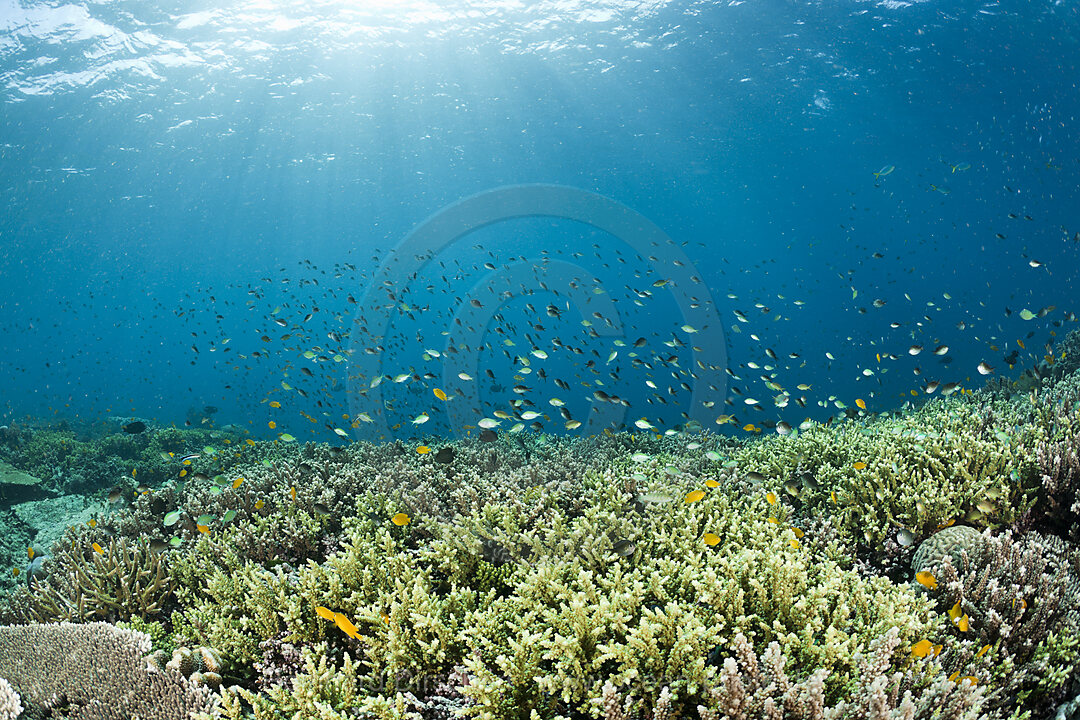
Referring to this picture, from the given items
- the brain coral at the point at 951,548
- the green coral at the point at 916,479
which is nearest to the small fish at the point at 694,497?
the green coral at the point at 916,479

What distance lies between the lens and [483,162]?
3828 centimetres

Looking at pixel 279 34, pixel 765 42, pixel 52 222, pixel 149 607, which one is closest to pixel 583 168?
pixel 765 42

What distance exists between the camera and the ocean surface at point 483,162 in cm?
1129

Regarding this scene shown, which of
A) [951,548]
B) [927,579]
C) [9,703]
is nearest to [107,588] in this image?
[9,703]

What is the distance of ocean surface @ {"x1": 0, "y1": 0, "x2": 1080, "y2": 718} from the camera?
11289mm

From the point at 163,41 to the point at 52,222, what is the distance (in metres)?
30.4

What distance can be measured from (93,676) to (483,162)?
3851cm

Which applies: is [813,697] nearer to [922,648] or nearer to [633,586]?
[922,648]

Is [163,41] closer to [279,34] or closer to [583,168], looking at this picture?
[279,34]

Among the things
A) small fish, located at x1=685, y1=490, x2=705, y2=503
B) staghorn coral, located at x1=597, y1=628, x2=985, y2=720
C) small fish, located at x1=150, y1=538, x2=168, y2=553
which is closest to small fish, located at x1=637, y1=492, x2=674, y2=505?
small fish, located at x1=685, y1=490, x2=705, y2=503

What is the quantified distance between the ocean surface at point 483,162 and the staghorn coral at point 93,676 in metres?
1.73

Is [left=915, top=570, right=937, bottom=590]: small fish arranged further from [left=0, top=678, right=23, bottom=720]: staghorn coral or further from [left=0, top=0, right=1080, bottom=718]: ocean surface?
[left=0, top=678, right=23, bottom=720]: staghorn coral

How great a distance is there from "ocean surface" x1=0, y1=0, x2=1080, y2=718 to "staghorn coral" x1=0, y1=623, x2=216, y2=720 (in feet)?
5.67

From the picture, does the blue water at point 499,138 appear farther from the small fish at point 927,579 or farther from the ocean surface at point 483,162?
the small fish at point 927,579
